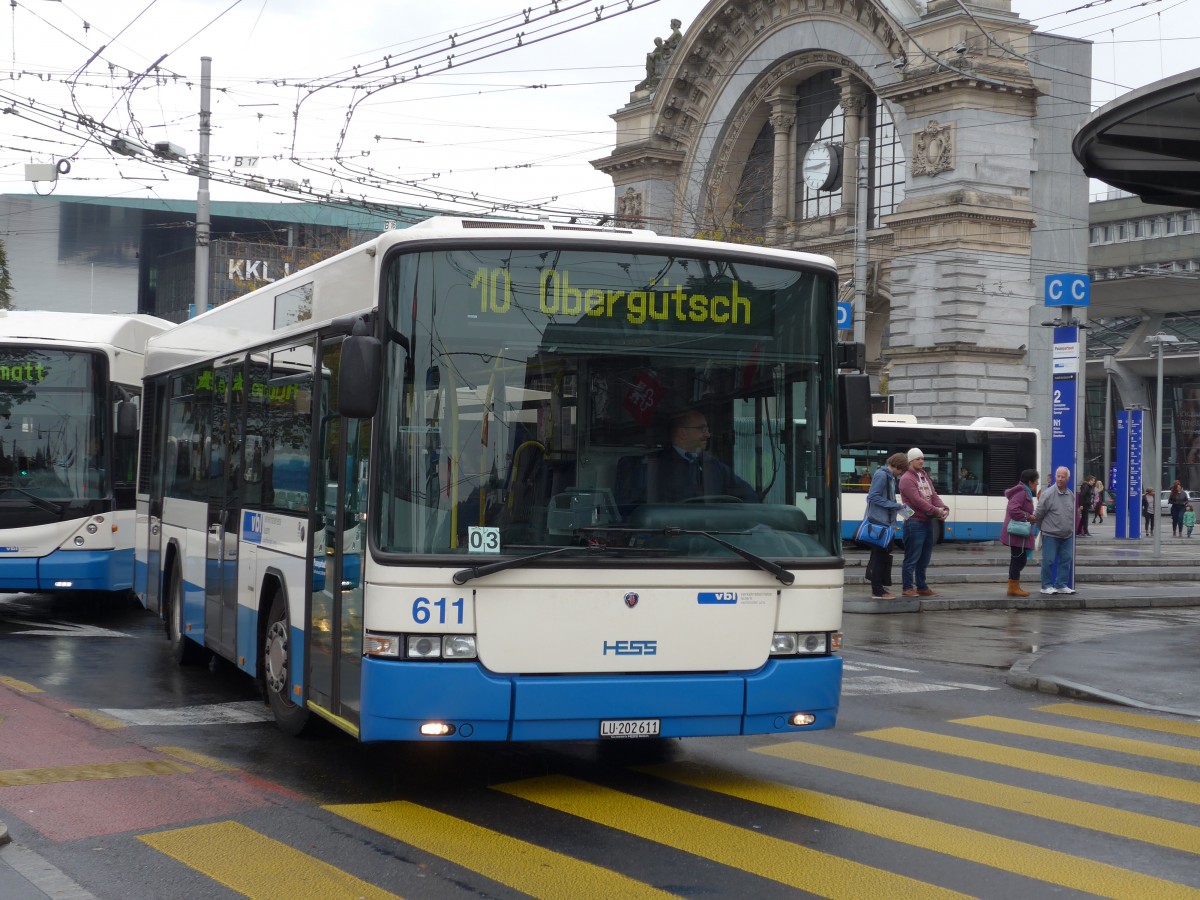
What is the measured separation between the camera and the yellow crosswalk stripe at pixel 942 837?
19.5ft

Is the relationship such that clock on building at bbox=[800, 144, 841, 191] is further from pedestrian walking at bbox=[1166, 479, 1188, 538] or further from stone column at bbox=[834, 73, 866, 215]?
pedestrian walking at bbox=[1166, 479, 1188, 538]

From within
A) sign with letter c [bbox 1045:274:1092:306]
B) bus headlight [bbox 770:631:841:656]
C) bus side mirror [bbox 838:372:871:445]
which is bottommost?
bus headlight [bbox 770:631:841:656]

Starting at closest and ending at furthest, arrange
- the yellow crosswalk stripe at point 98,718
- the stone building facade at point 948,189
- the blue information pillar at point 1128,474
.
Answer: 1. the yellow crosswalk stripe at point 98,718
2. the blue information pillar at point 1128,474
3. the stone building facade at point 948,189

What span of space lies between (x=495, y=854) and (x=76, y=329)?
434 inches

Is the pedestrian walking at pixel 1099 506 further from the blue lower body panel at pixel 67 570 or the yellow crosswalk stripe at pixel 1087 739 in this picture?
the yellow crosswalk stripe at pixel 1087 739

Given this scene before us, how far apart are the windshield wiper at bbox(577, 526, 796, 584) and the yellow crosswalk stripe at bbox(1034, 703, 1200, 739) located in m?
4.11

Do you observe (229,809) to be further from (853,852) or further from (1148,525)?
(1148,525)

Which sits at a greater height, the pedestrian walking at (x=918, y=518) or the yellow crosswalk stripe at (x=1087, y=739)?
the pedestrian walking at (x=918, y=518)

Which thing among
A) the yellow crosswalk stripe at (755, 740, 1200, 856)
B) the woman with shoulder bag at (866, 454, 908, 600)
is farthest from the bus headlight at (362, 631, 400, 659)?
the woman with shoulder bag at (866, 454, 908, 600)

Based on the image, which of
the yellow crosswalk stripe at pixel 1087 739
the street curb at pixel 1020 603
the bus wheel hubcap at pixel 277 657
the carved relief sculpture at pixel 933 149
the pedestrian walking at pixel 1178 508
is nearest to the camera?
the bus wheel hubcap at pixel 277 657

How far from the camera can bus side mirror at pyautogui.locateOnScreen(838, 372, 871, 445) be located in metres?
7.61

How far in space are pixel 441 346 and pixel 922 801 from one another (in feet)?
10.4

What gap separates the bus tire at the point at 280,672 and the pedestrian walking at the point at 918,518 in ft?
34.8

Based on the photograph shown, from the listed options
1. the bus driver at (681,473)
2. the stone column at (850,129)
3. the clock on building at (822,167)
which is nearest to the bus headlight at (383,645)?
the bus driver at (681,473)
